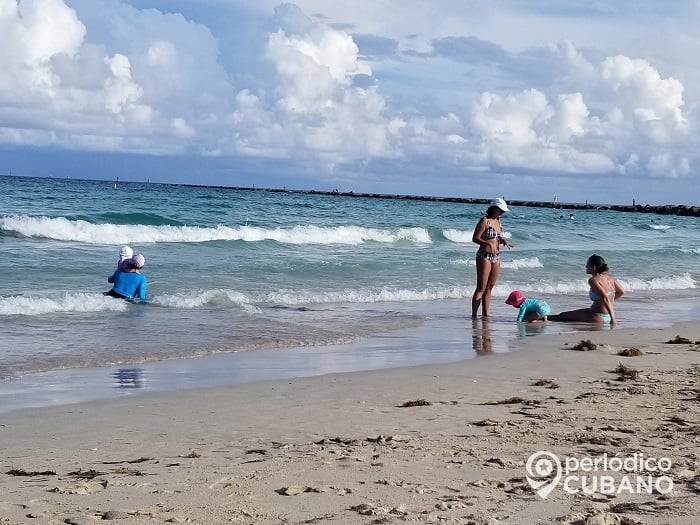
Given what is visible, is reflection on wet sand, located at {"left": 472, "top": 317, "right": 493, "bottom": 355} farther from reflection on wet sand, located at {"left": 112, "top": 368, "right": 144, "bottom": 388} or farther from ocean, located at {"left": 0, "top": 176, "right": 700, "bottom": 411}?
reflection on wet sand, located at {"left": 112, "top": 368, "right": 144, "bottom": 388}

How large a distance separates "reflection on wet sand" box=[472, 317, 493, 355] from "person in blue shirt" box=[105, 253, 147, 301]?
5008mm

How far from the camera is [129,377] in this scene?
24.3ft

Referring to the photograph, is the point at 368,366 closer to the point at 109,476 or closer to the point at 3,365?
the point at 3,365

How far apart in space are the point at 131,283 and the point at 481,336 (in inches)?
210

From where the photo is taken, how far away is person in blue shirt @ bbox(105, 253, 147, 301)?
12.1 metres

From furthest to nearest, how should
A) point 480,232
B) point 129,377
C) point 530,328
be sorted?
point 480,232 < point 530,328 < point 129,377

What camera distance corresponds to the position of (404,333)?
1076 centimetres

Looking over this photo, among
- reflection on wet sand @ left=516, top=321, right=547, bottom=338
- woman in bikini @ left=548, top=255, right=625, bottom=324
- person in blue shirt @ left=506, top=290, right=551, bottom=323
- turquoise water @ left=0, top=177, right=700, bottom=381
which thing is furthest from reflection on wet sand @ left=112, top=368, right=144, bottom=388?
woman in bikini @ left=548, top=255, right=625, bottom=324

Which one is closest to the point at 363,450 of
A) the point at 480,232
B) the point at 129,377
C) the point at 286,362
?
the point at 129,377

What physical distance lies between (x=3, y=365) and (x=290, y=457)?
4.40 metres

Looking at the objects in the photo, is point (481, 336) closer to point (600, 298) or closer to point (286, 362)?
point (600, 298)

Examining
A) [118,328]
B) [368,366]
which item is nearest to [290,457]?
[368,366]

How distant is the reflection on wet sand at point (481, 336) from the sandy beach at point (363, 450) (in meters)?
1.75

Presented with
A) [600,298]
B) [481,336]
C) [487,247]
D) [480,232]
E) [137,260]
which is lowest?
[481,336]
